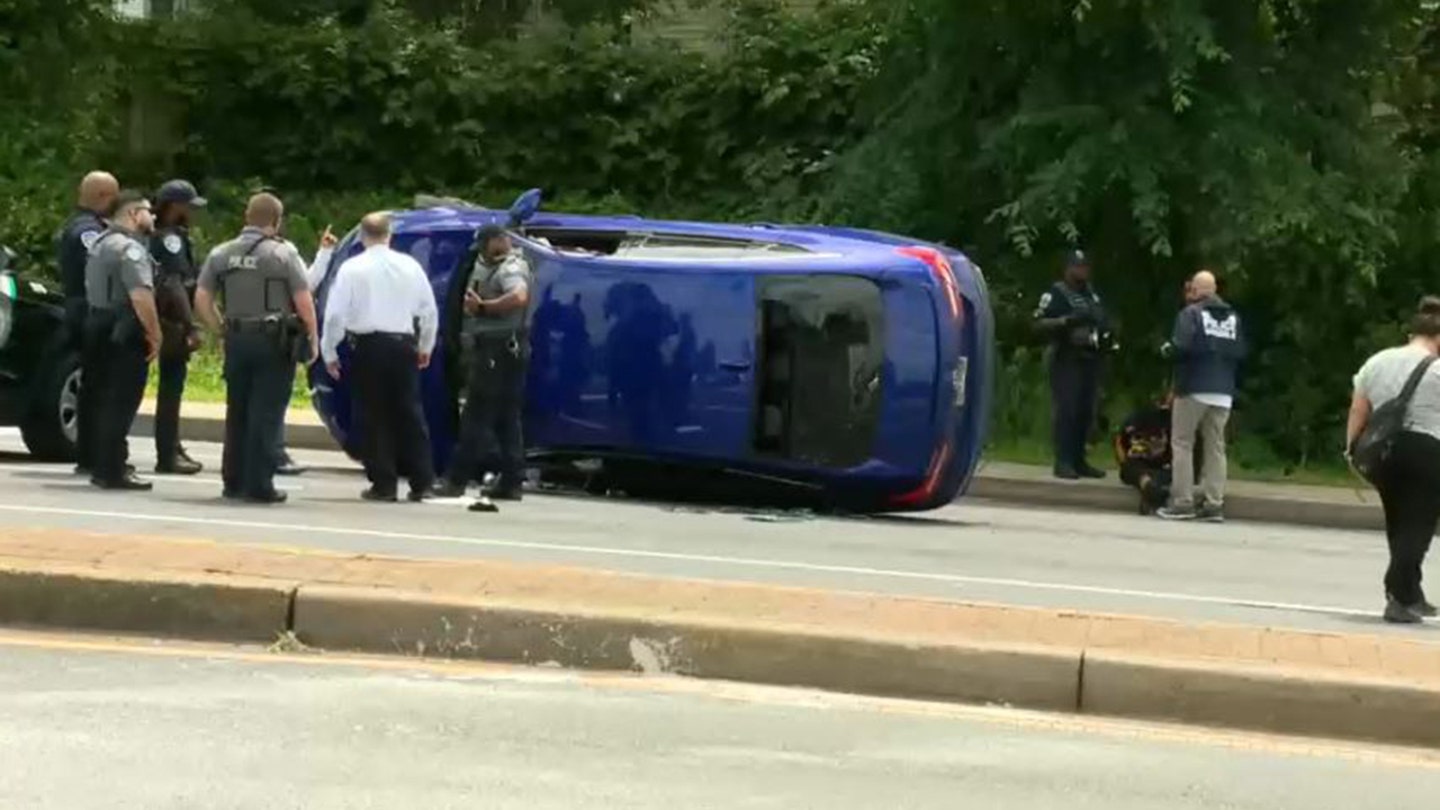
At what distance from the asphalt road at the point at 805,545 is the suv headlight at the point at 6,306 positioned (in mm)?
833

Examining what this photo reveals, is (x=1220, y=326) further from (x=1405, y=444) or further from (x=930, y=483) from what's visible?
(x=1405, y=444)

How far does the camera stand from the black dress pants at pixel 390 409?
510 inches

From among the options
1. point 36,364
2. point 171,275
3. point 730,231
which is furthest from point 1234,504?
point 36,364

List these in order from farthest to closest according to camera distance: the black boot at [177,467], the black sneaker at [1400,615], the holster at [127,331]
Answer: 1. the black boot at [177,467]
2. the holster at [127,331]
3. the black sneaker at [1400,615]

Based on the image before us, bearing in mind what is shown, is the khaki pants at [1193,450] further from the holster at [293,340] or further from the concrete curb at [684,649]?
the concrete curb at [684,649]

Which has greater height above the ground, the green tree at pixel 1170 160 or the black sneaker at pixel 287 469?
the green tree at pixel 1170 160

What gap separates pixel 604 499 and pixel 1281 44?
9873 mm

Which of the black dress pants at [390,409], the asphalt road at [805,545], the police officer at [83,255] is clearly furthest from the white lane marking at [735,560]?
the police officer at [83,255]

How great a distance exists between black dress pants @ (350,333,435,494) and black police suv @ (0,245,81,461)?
6.87 ft

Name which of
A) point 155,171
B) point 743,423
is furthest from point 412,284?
point 155,171

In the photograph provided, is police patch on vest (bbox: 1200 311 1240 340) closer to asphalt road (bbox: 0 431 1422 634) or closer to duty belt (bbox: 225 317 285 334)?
asphalt road (bbox: 0 431 1422 634)

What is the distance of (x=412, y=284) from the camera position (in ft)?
42.6

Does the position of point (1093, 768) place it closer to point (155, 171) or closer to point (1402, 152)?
point (1402, 152)

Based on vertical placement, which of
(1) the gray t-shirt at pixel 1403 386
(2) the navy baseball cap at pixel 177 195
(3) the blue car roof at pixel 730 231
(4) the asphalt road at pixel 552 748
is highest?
(2) the navy baseball cap at pixel 177 195
